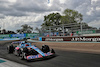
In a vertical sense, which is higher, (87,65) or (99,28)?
(99,28)

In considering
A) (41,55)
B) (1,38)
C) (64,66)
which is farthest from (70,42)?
(1,38)

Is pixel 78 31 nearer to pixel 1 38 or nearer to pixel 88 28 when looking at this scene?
pixel 88 28

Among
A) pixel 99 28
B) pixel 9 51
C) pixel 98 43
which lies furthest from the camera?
pixel 99 28

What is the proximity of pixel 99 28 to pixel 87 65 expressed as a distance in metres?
13.4

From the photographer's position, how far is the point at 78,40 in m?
16.1

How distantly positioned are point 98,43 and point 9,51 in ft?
36.3

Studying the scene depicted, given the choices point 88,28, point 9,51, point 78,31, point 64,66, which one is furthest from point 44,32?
point 64,66

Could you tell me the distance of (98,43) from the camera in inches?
539

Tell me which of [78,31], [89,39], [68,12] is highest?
[68,12]

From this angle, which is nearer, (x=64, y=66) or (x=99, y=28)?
(x=64, y=66)

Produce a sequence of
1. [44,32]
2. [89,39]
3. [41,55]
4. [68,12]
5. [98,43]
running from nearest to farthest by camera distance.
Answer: [41,55]
[98,43]
[89,39]
[44,32]
[68,12]

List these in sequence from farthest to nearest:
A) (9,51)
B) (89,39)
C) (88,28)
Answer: (88,28), (89,39), (9,51)

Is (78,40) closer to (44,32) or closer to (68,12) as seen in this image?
(44,32)

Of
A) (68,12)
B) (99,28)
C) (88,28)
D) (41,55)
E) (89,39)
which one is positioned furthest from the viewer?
(68,12)
